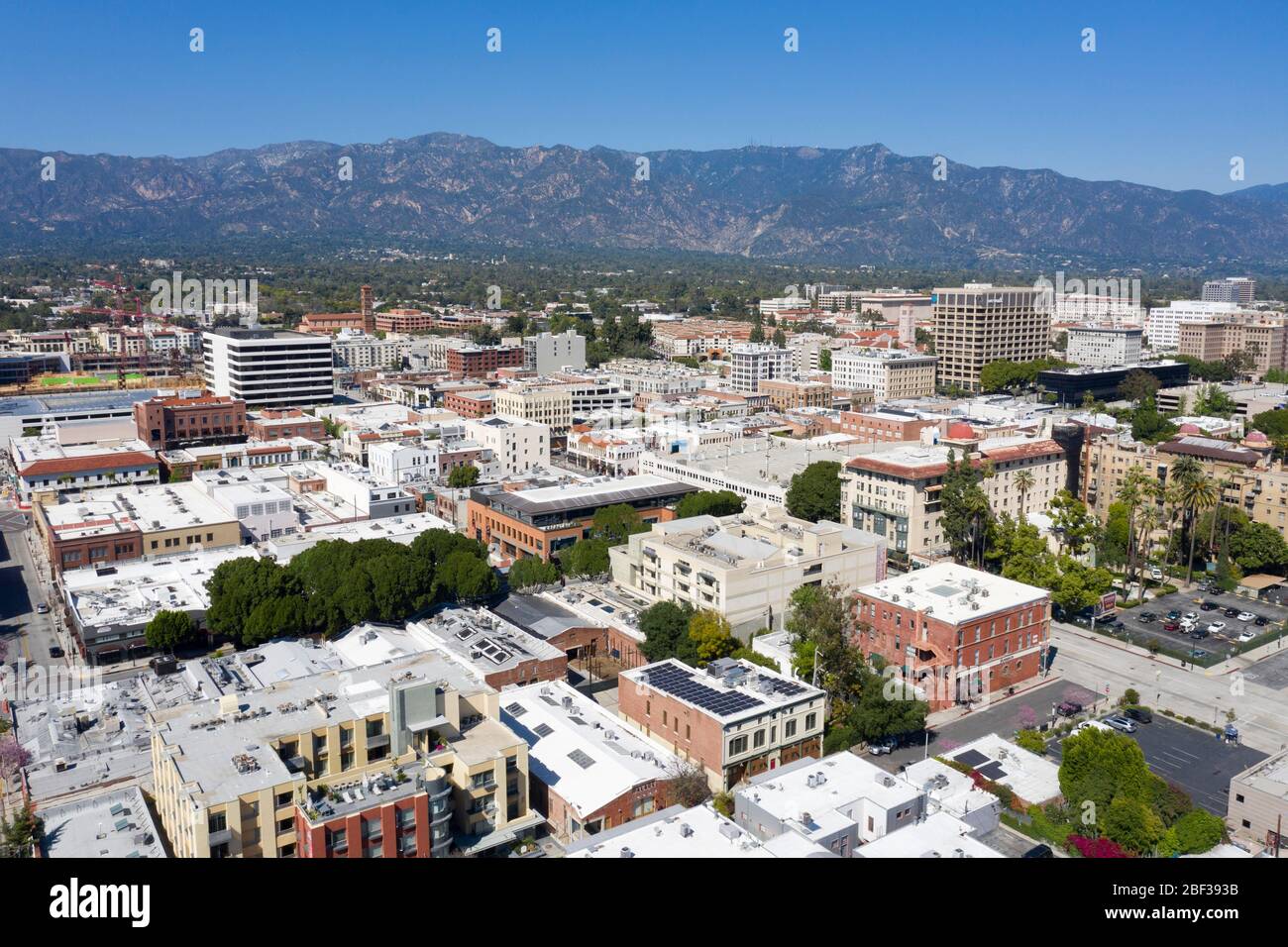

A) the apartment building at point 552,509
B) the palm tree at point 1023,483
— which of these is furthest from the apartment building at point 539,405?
the palm tree at point 1023,483

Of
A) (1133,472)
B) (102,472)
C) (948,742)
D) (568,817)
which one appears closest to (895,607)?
(948,742)

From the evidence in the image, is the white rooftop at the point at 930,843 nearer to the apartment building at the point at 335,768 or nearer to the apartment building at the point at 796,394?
the apartment building at the point at 335,768

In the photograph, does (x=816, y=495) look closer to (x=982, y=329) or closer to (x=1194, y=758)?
(x=1194, y=758)

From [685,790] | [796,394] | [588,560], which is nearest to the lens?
[685,790]

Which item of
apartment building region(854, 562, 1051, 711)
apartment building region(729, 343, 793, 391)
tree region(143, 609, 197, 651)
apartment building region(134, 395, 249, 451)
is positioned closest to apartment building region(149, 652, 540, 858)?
tree region(143, 609, 197, 651)

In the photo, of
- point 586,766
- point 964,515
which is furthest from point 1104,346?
point 586,766

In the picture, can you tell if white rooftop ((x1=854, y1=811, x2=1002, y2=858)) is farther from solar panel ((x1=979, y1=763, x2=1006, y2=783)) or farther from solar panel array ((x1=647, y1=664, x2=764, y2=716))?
solar panel array ((x1=647, y1=664, x2=764, y2=716))
